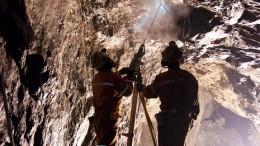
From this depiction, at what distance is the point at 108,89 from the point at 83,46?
132cm

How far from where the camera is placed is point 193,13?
5.84 metres

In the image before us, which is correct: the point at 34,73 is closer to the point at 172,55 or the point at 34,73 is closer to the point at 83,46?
the point at 83,46

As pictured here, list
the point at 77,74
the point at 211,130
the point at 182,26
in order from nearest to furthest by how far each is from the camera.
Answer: the point at 77,74 → the point at 182,26 → the point at 211,130

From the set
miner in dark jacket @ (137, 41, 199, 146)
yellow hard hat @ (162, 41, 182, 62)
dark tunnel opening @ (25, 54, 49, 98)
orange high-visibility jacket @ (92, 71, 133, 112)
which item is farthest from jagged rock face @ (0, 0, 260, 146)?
yellow hard hat @ (162, 41, 182, 62)

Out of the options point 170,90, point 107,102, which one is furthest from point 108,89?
point 170,90

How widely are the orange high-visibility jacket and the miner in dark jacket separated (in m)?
0.21

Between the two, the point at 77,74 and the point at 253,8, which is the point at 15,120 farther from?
the point at 253,8

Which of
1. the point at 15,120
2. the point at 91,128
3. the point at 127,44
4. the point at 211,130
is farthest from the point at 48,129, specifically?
the point at 211,130

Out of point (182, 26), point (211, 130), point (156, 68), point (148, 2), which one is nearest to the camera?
point (148, 2)

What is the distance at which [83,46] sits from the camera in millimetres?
5086

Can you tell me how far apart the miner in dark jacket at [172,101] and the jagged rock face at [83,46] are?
1315mm

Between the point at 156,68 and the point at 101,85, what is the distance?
143 inches

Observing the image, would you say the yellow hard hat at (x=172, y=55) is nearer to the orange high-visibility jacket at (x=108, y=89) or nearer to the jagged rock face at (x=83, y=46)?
the orange high-visibility jacket at (x=108, y=89)

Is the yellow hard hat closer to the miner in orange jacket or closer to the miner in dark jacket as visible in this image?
the miner in dark jacket
